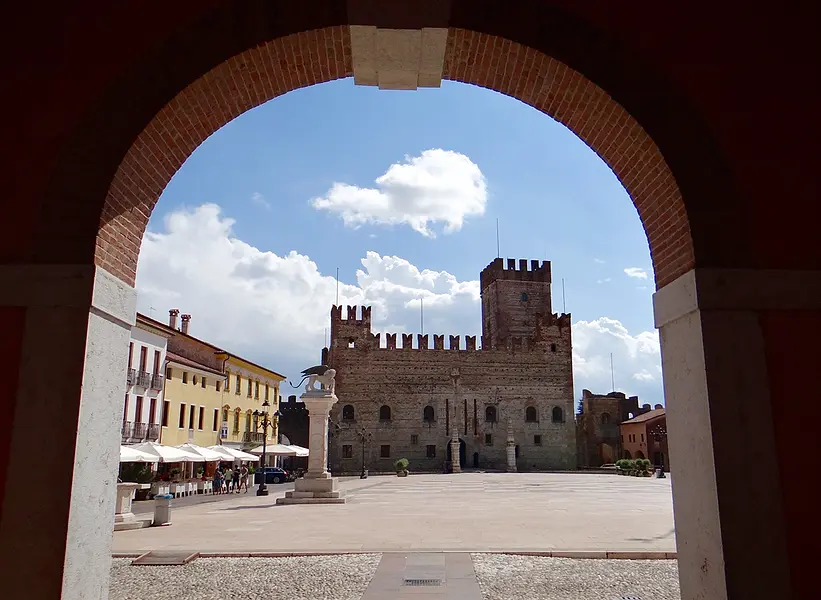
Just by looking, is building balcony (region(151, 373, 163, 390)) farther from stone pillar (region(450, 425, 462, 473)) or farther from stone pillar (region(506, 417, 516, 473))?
stone pillar (region(506, 417, 516, 473))

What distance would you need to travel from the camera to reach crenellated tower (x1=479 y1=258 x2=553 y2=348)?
46688 mm

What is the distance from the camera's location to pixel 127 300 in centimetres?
361

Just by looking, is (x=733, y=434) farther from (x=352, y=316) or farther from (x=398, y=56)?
(x=352, y=316)

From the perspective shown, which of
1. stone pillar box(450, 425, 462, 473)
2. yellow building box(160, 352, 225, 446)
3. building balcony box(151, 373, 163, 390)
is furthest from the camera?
stone pillar box(450, 425, 462, 473)

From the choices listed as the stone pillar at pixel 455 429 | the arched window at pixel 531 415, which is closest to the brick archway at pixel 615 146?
the stone pillar at pixel 455 429

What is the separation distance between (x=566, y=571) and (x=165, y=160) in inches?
205

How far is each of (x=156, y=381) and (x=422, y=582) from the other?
62.1 ft

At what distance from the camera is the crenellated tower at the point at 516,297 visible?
46.7m

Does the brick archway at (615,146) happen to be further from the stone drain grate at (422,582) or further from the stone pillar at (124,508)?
the stone pillar at (124,508)

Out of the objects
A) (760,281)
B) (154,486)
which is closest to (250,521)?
(154,486)

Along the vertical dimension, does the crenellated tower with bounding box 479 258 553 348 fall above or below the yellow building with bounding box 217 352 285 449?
above

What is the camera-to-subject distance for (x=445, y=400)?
3956 cm

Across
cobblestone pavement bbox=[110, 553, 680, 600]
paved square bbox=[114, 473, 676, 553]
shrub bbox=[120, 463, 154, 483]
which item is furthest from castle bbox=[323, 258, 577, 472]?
cobblestone pavement bbox=[110, 553, 680, 600]

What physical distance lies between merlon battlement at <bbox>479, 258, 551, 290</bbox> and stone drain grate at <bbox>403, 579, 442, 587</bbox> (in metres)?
42.3
